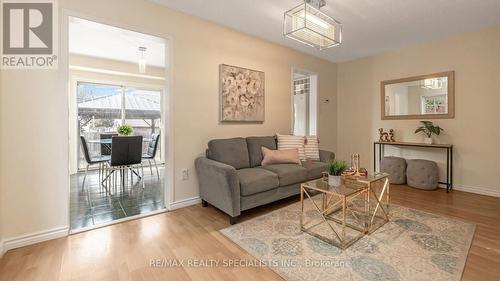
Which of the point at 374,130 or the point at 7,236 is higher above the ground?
the point at 374,130

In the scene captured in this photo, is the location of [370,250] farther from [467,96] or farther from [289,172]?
[467,96]

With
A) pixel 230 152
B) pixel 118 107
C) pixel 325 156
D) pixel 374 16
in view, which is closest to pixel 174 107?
pixel 230 152

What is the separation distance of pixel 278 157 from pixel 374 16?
2.23 metres

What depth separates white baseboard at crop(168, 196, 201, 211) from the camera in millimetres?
2807

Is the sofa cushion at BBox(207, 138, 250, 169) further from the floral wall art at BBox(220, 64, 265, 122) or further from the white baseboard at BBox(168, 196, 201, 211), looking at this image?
the white baseboard at BBox(168, 196, 201, 211)

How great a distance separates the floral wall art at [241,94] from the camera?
327 centimetres

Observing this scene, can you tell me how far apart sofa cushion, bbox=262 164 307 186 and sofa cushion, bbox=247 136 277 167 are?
0.24 m

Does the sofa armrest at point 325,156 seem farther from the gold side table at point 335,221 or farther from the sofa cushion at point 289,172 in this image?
the gold side table at point 335,221

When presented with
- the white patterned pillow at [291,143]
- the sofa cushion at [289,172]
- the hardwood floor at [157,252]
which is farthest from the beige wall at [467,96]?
the sofa cushion at [289,172]

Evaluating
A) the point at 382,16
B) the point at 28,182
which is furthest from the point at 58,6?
the point at 382,16

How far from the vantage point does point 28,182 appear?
198 cm

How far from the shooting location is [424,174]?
3.61 meters

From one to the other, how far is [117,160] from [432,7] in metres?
4.64

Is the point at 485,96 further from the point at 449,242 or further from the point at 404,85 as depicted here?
the point at 449,242
